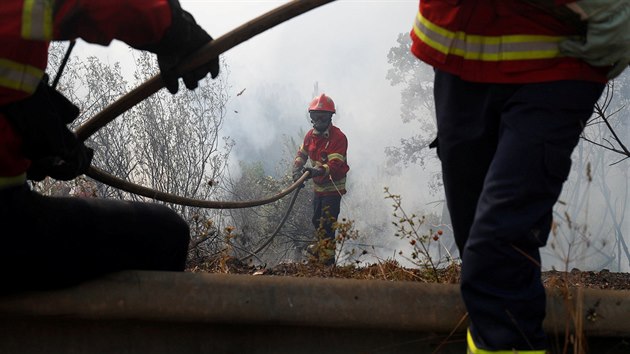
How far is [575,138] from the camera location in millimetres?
1920

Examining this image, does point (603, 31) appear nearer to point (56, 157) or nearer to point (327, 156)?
point (56, 157)

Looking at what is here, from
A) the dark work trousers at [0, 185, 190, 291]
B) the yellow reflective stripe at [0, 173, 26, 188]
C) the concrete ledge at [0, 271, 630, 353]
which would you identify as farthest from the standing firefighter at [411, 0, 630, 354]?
the yellow reflective stripe at [0, 173, 26, 188]

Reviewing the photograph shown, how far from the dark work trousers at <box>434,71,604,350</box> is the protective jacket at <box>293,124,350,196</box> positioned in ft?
27.9

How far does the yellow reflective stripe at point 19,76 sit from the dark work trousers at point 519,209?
1.19 m

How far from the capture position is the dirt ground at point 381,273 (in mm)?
3887

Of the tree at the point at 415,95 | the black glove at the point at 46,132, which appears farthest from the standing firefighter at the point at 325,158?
the tree at the point at 415,95

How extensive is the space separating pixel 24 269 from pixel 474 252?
1217 mm

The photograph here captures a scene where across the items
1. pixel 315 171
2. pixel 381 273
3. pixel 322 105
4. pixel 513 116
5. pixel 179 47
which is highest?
pixel 179 47

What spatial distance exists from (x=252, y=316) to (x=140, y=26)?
2.89 feet

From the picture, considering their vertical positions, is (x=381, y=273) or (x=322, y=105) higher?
(x=322, y=105)

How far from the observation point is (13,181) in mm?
2010

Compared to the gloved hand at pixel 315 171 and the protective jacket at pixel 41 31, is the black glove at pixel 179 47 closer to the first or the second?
the protective jacket at pixel 41 31

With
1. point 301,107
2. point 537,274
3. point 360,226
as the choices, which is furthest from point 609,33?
point 301,107

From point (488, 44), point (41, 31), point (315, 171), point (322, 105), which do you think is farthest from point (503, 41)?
point (322, 105)
